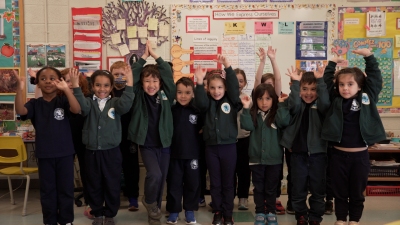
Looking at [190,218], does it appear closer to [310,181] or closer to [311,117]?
[310,181]

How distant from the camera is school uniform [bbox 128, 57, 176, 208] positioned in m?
3.29

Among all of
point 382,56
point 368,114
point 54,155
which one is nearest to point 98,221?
point 54,155

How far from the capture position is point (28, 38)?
4637mm

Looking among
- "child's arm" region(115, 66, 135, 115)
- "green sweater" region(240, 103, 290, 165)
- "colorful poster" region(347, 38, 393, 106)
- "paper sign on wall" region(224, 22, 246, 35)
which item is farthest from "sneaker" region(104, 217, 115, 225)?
"colorful poster" region(347, 38, 393, 106)

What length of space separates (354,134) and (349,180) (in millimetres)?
342

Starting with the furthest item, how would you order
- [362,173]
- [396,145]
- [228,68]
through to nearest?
[396,145] < [228,68] < [362,173]

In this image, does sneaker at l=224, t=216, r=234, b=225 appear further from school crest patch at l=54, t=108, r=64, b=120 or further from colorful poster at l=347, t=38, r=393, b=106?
colorful poster at l=347, t=38, r=393, b=106

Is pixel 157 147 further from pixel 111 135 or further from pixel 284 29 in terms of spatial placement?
pixel 284 29

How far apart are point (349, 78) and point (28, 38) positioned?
11.1 feet

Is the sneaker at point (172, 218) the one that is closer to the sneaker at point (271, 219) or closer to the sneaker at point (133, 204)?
the sneaker at point (133, 204)

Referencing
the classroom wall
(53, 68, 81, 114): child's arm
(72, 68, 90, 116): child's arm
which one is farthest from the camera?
the classroom wall

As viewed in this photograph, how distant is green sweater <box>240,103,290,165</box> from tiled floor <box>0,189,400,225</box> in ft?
1.90

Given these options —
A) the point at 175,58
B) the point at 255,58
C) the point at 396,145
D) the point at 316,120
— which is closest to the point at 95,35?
the point at 175,58

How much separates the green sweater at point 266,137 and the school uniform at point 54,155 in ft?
4.32
